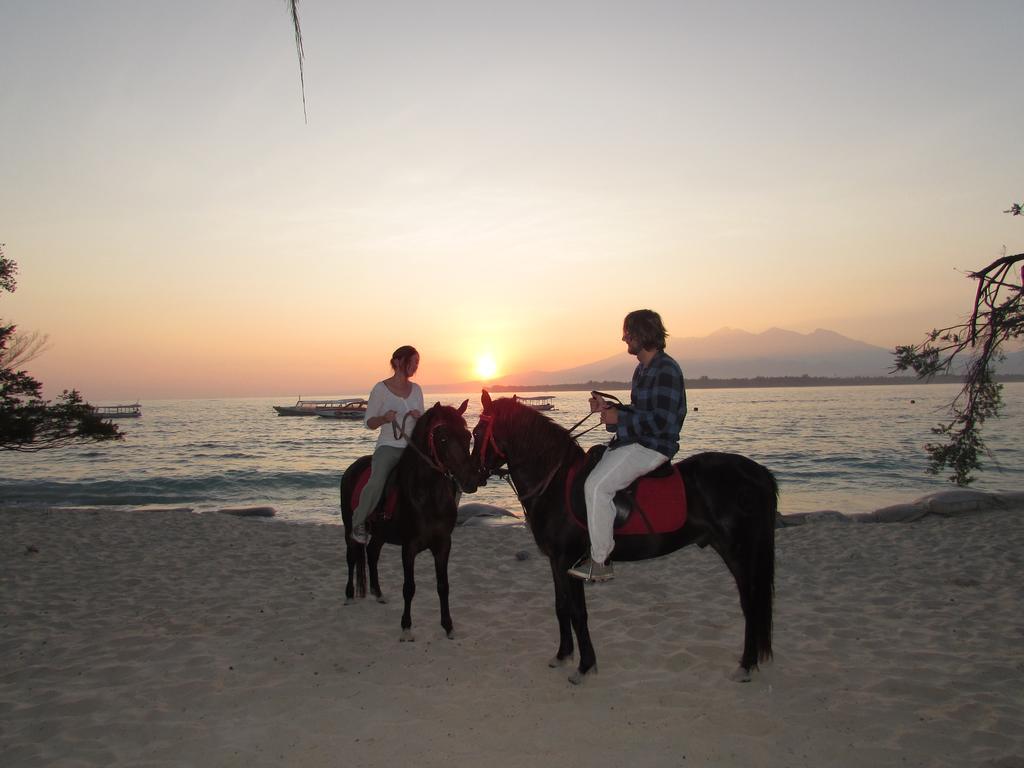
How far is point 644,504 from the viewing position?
15.4ft

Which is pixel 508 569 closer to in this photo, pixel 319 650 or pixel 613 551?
pixel 319 650

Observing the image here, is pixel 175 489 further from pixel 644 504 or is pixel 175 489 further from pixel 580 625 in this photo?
pixel 644 504

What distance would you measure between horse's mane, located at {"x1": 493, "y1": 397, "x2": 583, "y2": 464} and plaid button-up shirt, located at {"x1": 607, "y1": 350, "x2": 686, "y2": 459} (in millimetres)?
493

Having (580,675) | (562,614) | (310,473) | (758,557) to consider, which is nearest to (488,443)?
(562,614)

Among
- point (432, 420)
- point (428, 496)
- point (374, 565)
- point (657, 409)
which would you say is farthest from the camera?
point (374, 565)

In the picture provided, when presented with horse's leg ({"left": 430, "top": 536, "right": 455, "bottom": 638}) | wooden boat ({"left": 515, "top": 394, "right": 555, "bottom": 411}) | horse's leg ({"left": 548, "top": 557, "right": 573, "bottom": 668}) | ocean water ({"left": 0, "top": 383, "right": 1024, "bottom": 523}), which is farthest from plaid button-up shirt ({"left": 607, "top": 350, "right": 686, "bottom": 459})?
ocean water ({"left": 0, "top": 383, "right": 1024, "bottom": 523})

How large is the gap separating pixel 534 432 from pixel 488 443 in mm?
407

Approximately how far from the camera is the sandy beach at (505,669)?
12.4 ft

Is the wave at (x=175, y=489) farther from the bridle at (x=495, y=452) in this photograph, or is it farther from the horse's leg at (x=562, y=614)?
the bridle at (x=495, y=452)

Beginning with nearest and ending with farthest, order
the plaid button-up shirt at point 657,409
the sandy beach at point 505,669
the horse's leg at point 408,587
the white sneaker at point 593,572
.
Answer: the sandy beach at point 505,669 → the plaid button-up shirt at point 657,409 → the white sneaker at point 593,572 → the horse's leg at point 408,587

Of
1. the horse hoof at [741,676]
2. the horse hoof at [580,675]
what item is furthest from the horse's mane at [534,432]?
the horse hoof at [741,676]

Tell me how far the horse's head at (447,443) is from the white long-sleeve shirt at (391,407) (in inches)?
19.1

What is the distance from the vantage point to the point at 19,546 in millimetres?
10109

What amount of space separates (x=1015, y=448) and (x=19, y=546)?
1590 inches
